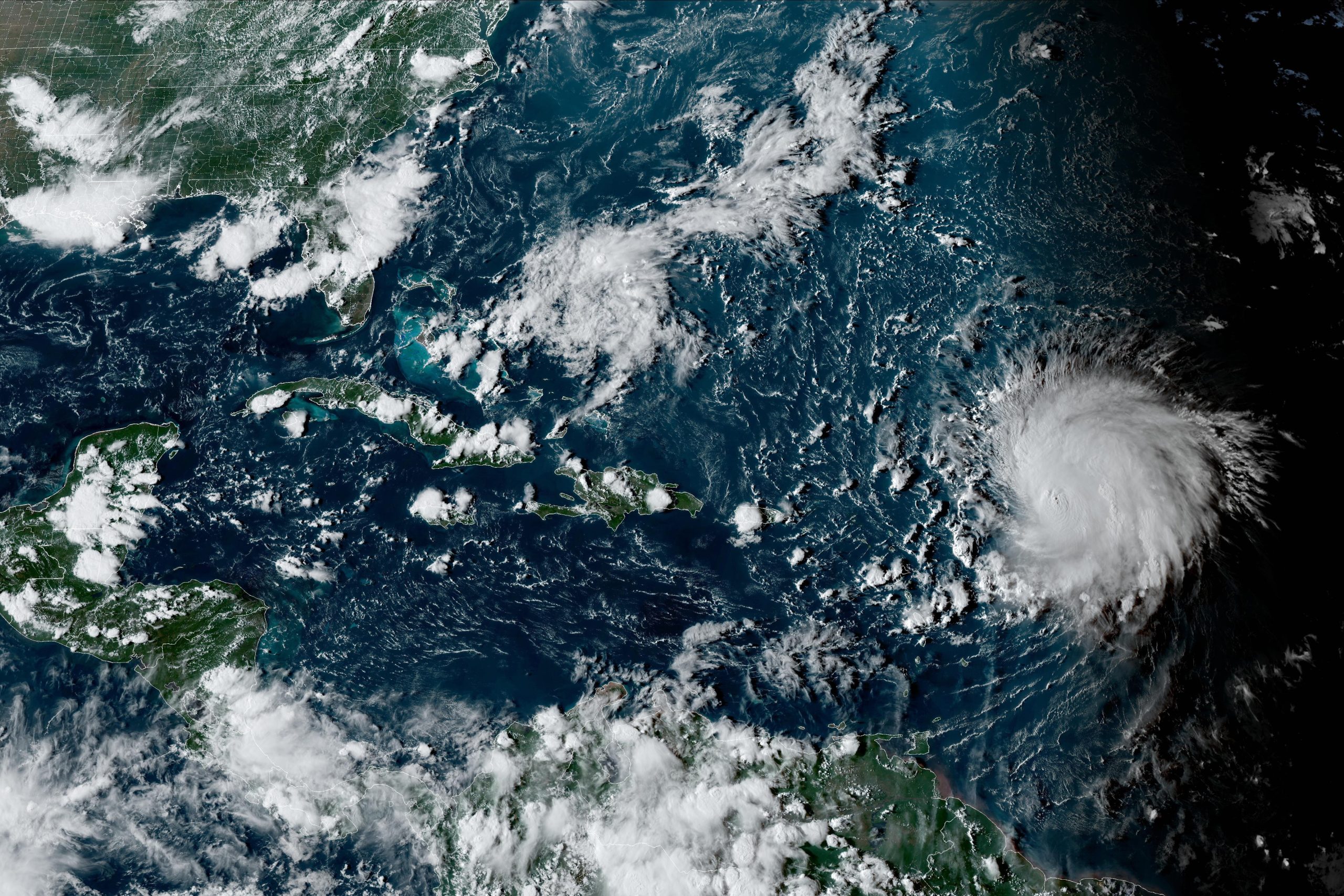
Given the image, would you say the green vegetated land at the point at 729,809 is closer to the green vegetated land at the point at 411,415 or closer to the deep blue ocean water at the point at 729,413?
the deep blue ocean water at the point at 729,413

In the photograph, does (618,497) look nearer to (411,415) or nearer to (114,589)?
(411,415)

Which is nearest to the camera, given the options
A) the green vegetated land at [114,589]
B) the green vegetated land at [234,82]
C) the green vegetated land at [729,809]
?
the green vegetated land at [729,809]

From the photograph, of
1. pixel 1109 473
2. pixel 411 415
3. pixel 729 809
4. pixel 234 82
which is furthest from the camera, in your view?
pixel 234 82

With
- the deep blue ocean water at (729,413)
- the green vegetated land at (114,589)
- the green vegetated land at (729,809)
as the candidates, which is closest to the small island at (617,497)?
the deep blue ocean water at (729,413)

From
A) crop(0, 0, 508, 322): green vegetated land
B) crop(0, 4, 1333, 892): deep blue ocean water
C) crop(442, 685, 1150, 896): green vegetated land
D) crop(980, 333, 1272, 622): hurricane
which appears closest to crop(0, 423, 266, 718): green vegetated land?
crop(0, 4, 1333, 892): deep blue ocean water

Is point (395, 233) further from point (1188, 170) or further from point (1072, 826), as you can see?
point (1072, 826)

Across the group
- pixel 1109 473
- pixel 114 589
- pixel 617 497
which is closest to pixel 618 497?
pixel 617 497
